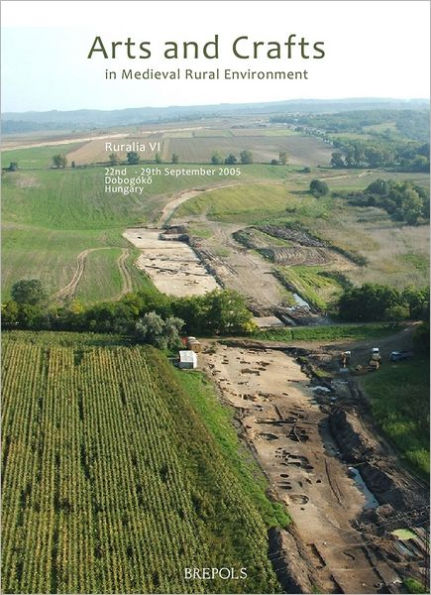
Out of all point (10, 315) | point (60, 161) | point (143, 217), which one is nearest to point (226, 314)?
point (10, 315)

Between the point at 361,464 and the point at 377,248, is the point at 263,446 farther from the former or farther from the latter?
the point at 377,248

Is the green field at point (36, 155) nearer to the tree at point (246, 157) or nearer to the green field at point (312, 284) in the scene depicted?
the tree at point (246, 157)

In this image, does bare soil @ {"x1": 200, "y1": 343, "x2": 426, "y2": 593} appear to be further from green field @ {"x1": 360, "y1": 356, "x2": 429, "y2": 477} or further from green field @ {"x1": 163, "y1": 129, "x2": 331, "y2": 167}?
green field @ {"x1": 163, "y1": 129, "x2": 331, "y2": 167}

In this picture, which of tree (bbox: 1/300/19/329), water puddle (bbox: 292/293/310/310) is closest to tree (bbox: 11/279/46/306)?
tree (bbox: 1/300/19/329)

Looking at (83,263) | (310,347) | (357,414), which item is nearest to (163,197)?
(83,263)

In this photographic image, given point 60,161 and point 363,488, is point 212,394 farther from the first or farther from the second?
point 60,161

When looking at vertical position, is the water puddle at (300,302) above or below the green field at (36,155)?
below

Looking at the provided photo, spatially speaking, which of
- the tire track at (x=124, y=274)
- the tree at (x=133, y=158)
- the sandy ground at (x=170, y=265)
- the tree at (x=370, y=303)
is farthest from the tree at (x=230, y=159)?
the tree at (x=370, y=303)
